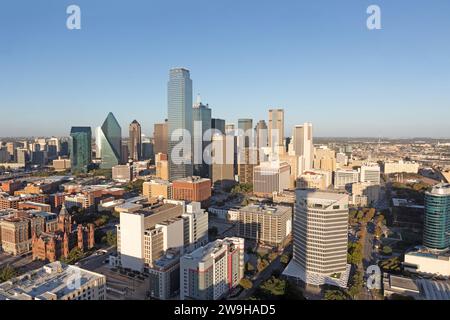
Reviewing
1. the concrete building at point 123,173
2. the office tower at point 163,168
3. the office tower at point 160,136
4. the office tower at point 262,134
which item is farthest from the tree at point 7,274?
the office tower at point 160,136

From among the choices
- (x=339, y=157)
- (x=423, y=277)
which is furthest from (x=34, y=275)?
(x=339, y=157)

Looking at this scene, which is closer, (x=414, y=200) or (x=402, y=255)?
(x=402, y=255)

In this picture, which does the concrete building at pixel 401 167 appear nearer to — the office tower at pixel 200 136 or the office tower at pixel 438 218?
the office tower at pixel 200 136

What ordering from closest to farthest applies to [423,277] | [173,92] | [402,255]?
1. [423,277]
2. [402,255]
3. [173,92]

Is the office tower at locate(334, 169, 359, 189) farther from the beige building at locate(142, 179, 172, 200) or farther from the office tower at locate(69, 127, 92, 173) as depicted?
the office tower at locate(69, 127, 92, 173)

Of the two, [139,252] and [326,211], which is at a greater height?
[326,211]

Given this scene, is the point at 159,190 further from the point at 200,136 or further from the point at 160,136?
the point at 160,136
